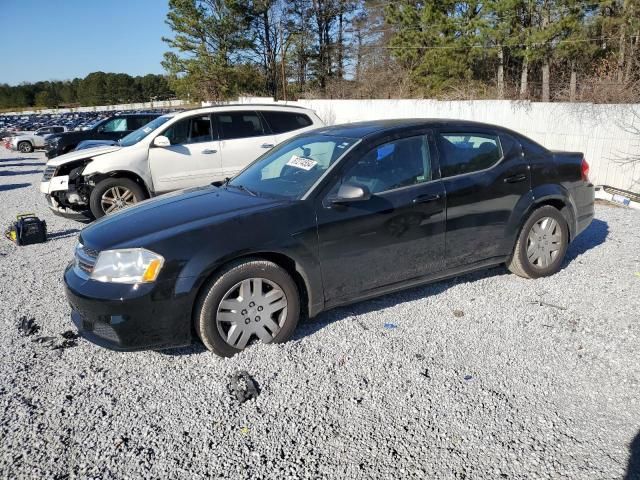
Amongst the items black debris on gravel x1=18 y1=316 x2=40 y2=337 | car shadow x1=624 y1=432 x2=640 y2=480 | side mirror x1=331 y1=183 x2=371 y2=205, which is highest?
side mirror x1=331 y1=183 x2=371 y2=205

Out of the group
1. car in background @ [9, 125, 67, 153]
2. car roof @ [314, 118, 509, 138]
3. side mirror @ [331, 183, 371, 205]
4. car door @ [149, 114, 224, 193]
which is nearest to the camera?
side mirror @ [331, 183, 371, 205]

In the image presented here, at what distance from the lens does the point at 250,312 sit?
11.4ft

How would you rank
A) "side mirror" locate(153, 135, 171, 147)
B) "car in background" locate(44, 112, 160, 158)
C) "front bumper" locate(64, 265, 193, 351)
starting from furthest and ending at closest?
1. "car in background" locate(44, 112, 160, 158)
2. "side mirror" locate(153, 135, 171, 147)
3. "front bumper" locate(64, 265, 193, 351)

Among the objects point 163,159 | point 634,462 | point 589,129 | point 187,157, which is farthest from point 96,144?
point 589,129

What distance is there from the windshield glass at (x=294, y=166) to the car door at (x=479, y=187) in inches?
38.7

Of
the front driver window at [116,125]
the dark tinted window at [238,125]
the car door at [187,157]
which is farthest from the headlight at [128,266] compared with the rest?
the front driver window at [116,125]

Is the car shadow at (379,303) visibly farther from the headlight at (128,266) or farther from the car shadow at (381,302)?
the headlight at (128,266)

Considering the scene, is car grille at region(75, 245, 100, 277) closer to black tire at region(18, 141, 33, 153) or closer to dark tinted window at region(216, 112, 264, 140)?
dark tinted window at region(216, 112, 264, 140)

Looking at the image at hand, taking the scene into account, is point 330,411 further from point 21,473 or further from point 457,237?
point 457,237

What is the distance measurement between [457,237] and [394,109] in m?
17.6

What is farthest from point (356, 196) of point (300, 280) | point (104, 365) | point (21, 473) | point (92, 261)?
point (21, 473)

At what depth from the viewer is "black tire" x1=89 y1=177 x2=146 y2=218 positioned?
7.49 m

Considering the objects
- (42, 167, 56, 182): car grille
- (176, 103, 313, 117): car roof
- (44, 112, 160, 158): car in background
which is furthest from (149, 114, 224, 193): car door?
(44, 112, 160, 158): car in background

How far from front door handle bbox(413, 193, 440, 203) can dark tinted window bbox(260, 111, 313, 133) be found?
5065mm
